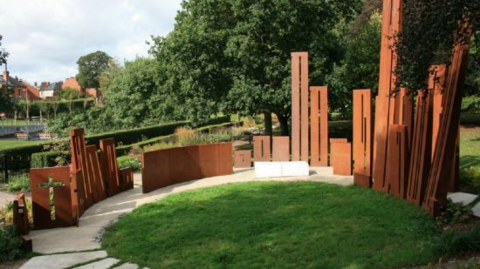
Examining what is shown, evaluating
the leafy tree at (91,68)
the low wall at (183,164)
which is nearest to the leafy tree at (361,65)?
the low wall at (183,164)

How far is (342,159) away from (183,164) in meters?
4.60

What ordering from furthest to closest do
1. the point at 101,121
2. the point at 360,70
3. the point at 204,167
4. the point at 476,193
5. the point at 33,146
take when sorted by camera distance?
1. the point at 101,121
2. the point at 360,70
3. the point at 33,146
4. the point at 204,167
5. the point at 476,193

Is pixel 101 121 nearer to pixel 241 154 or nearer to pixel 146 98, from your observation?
pixel 146 98

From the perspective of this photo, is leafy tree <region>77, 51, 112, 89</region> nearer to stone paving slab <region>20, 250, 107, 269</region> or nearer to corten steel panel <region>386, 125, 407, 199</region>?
corten steel panel <region>386, 125, 407, 199</region>

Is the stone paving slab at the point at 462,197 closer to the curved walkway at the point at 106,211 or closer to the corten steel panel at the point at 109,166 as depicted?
the curved walkway at the point at 106,211

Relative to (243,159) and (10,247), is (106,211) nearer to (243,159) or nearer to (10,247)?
(10,247)

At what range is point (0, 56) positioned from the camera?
893 inches

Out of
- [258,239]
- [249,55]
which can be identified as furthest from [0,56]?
[258,239]

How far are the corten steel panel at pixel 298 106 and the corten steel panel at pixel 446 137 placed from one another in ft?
21.0

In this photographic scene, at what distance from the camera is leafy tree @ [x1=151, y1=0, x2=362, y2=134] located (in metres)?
17.7

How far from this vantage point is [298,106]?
14078mm

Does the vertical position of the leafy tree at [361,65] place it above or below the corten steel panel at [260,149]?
above

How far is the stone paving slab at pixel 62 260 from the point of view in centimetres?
594

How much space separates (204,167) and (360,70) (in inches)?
468
